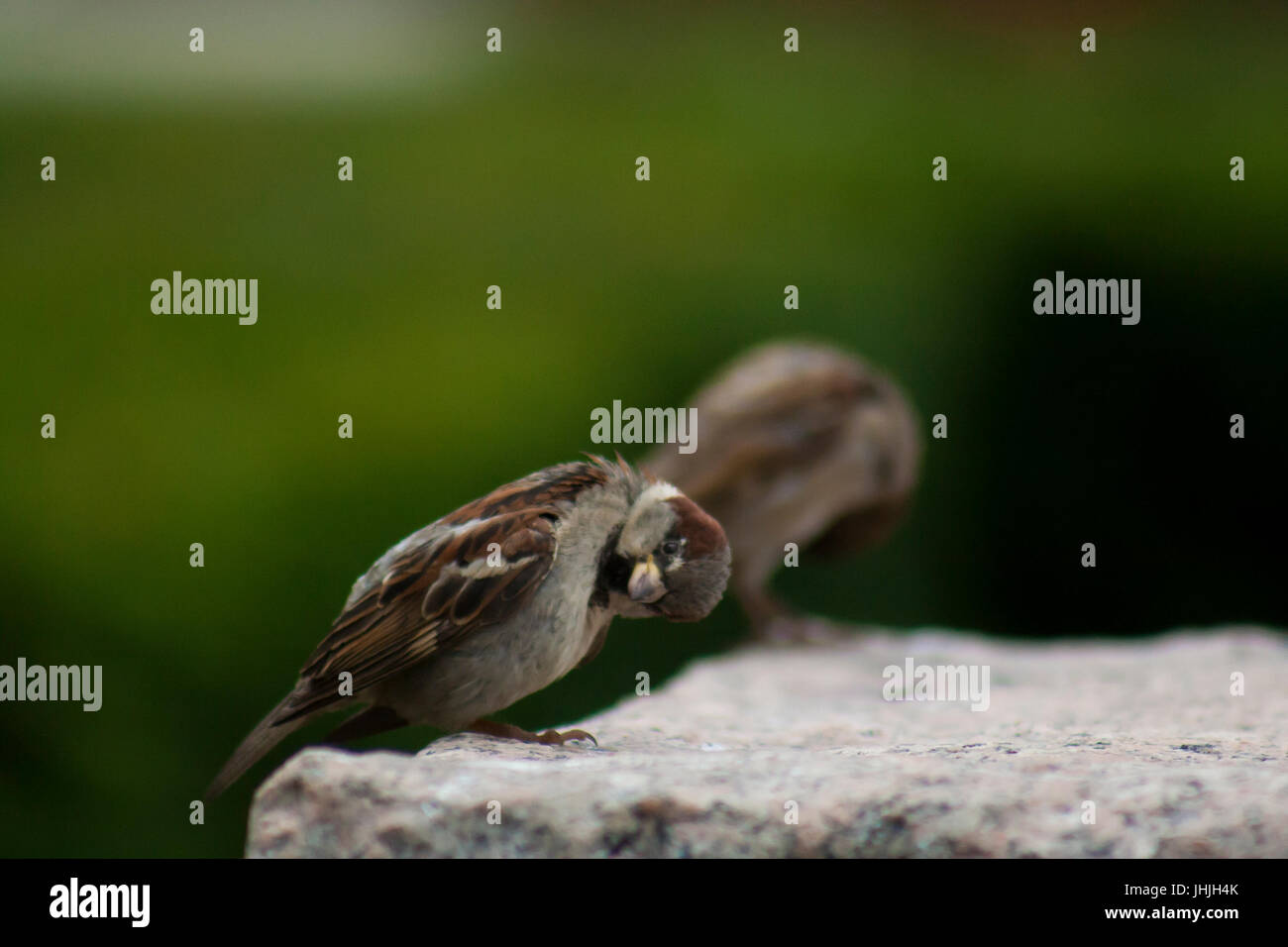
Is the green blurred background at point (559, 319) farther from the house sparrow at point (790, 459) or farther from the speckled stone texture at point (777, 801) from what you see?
the speckled stone texture at point (777, 801)

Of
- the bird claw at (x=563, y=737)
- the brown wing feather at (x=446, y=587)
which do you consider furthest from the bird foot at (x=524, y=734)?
the brown wing feather at (x=446, y=587)

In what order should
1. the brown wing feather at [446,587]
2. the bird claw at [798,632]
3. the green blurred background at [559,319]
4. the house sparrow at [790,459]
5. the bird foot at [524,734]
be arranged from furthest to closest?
1. the bird claw at [798,632]
2. the house sparrow at [790,459]
3. the green blurred background at [559,319]
4. the bird foot at [524,734]
5. the brown wing feather at [446,587]

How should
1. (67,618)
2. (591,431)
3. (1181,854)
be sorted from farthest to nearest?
1. (591,431)
2. (67,618)
3. (1181,854)

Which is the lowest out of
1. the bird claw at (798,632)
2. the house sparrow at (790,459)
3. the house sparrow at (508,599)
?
the bird claw at (798,632)

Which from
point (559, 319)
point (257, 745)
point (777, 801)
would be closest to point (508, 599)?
point (257, 745)

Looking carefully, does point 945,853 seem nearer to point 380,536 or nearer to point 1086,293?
point 380,536
